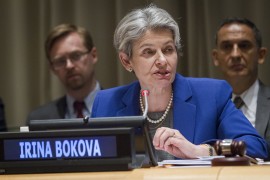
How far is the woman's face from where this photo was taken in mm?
2305

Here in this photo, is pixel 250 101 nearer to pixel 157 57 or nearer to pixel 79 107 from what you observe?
pixel 79 107

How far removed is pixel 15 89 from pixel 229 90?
2.52 m

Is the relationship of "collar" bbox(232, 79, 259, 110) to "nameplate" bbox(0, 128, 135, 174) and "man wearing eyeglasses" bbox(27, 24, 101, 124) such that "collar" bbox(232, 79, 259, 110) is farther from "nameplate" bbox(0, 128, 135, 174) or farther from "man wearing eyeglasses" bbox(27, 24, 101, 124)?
"nameplate" bbox(0, 128, 135, 174)

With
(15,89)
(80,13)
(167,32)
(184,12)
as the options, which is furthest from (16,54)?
(167,32)

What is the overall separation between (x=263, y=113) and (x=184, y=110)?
131 cm

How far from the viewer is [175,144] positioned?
1.91 metres

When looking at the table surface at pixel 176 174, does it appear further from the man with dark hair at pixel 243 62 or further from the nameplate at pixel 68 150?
the man with dark hair at pixel 243 62

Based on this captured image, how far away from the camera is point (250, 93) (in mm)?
3734

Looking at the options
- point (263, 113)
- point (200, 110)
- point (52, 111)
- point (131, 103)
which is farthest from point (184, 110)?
point (52, 111)

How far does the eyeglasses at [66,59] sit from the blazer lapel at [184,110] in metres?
1.67

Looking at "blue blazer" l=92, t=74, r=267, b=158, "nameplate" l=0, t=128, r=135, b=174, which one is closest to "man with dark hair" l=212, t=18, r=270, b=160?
"blue blazer" l=92, t=74, r=267, b=158

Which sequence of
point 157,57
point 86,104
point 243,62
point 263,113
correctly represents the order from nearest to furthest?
point 157,57, point 263,113, point 243,62, point 86,104

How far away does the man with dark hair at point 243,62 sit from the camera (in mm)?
3671

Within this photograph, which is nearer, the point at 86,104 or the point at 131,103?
the point at 131,103
